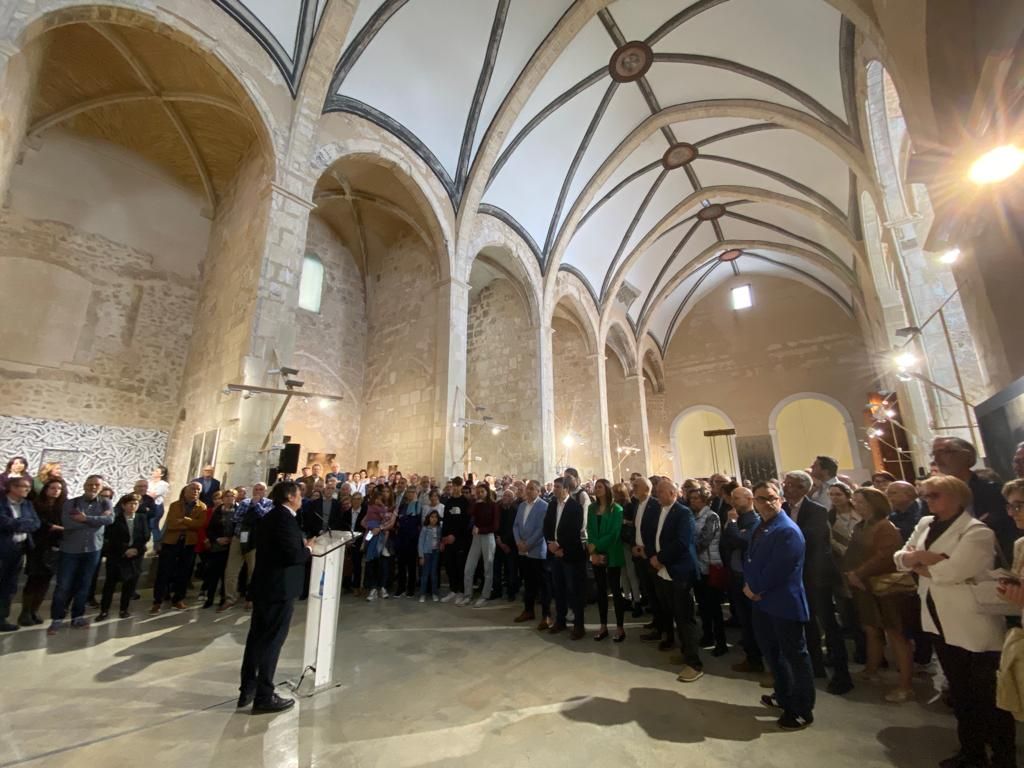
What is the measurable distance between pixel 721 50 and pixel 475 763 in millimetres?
11614

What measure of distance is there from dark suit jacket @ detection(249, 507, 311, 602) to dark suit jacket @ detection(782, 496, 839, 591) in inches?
130

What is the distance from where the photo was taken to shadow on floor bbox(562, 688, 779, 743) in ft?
7.81

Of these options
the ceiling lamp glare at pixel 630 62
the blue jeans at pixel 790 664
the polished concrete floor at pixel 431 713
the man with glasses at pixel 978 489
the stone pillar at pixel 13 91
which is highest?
the ceiling lamp glare at pixel 630 62

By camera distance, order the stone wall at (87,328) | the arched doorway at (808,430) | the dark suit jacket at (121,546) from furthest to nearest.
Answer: the arched doorway at (808,430)
the stone wall at (87,328)
the dark suit jacket at (121,546)

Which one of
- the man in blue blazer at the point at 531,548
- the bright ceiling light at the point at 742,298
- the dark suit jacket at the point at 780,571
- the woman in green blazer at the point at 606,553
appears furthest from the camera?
the bright ceiling light at the point at 742,298

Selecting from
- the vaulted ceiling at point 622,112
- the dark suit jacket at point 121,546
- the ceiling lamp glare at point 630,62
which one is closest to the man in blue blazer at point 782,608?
the dark suit jacket at point 121,546

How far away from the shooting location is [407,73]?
8.05 meters

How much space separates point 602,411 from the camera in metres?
13.7

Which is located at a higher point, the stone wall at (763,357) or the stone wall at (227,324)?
the stone wall at (763,357)

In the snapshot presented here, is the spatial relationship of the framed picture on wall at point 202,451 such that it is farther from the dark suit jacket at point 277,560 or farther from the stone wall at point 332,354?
the dark suit jacket at point 277,560

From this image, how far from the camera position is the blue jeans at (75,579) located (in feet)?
13.4

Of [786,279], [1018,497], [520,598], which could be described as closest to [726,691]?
[1018,497]

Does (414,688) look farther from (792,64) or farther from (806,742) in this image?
(792,64)

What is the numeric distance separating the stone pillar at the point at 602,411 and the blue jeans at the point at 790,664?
10573 millimetres
